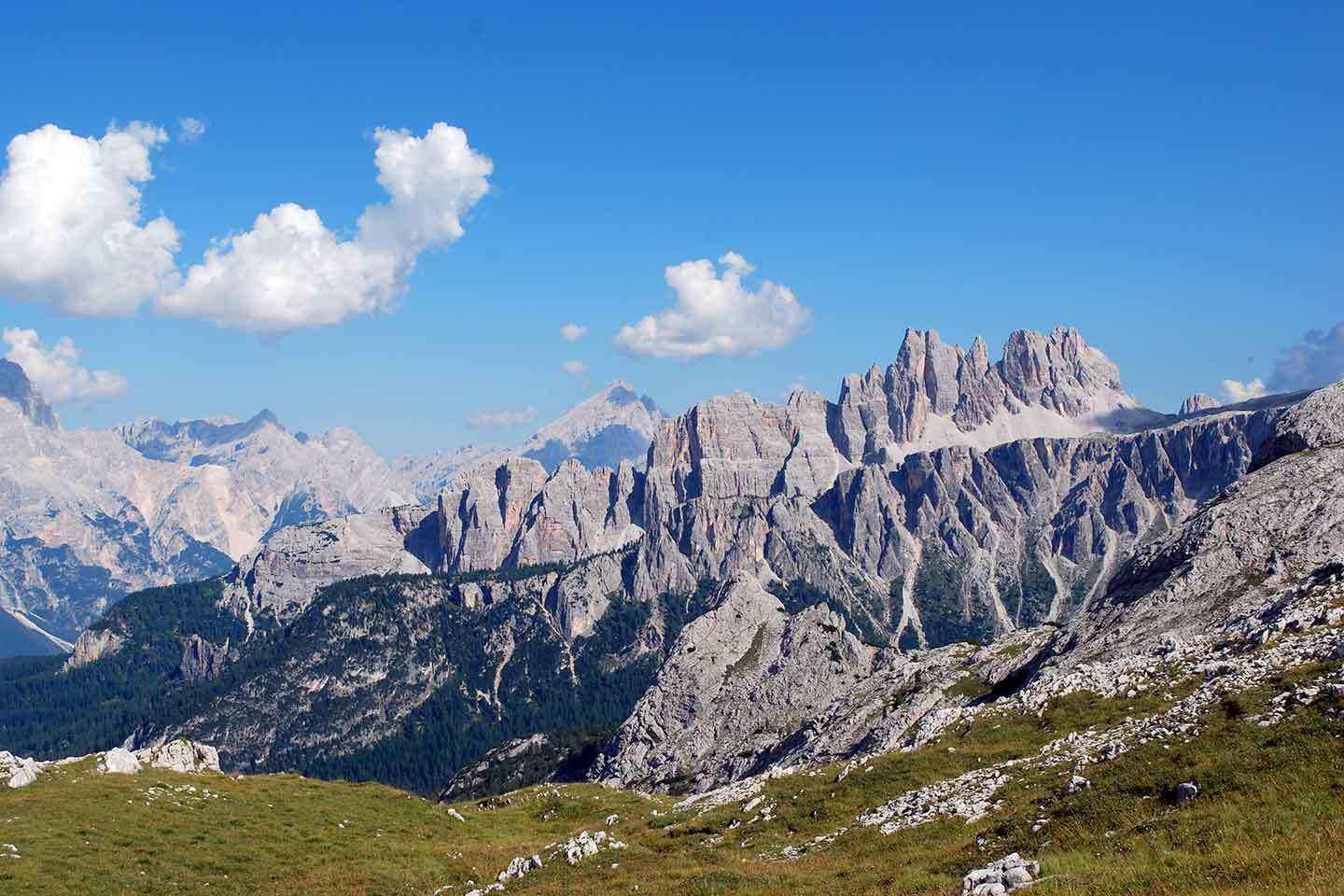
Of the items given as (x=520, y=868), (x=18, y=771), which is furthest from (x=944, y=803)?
(x=18, y=771)

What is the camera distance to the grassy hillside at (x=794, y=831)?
28.3m

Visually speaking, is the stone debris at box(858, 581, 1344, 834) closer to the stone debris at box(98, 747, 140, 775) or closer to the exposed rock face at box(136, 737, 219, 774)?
the stone debris at box(98, 747, 140, 775)

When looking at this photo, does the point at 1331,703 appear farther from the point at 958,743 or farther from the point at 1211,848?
the point at 958,743

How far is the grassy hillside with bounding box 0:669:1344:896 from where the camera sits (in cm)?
2827

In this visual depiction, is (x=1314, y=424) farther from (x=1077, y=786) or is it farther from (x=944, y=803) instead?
(x=1077, y=786)

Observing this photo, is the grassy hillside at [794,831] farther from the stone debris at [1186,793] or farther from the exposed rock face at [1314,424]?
the exposed rock face at [1314,424]

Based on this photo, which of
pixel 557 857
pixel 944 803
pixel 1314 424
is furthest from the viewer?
pixel 1314 424

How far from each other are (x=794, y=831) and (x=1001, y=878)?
24.7m

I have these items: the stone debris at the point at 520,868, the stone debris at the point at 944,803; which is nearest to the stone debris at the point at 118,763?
the stone debris at the point at 520,868

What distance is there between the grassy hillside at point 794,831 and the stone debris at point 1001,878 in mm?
777

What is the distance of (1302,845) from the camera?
2577 cm

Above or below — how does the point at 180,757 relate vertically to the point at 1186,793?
above

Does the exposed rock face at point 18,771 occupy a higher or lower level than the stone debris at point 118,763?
higher

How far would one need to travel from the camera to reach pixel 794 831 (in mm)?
50938
